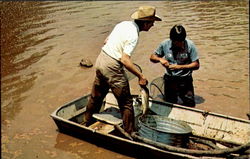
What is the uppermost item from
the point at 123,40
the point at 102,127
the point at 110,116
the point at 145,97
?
the point at 123,40

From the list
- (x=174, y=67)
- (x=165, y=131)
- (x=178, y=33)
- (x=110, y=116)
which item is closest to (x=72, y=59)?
(x=110, y=116)

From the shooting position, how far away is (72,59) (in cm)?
1091

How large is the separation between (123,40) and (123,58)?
291 mm

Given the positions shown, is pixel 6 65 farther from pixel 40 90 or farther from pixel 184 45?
pixel 184 45

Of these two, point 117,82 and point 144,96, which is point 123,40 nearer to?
point 117,82

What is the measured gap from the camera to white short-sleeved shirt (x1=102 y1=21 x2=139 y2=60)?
5086 mm

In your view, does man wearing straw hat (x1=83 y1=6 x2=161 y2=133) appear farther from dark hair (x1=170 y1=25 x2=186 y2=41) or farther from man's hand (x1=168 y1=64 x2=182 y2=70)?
man's hand (x1=168 y1=64 x2=182 y2=70)

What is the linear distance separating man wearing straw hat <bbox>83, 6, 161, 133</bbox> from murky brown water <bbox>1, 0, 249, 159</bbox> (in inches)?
39.1

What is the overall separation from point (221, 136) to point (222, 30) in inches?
356

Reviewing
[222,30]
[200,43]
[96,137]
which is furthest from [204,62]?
[96,137]

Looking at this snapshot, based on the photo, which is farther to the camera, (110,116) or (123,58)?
(110,116)

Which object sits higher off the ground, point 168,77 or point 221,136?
point 168,77

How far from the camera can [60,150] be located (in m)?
6.00

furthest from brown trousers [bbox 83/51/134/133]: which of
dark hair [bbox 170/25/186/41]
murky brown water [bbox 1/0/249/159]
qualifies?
dark hair [bbox 170/25/186/41]
